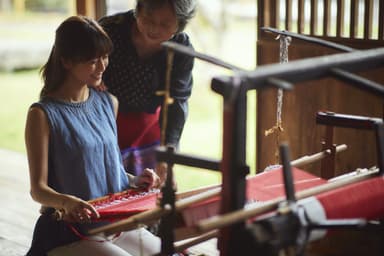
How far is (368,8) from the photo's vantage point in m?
2.83

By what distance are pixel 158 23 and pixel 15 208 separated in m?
2.04

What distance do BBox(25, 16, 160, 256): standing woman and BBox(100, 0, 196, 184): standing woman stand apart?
385 mm

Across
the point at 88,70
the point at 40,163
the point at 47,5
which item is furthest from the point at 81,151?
the point at 47,5

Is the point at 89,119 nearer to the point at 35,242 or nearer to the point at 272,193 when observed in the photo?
the point at 35,242

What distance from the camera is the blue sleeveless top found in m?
2.13

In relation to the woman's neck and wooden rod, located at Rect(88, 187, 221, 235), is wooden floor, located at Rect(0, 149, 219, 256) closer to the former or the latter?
the woman's neck

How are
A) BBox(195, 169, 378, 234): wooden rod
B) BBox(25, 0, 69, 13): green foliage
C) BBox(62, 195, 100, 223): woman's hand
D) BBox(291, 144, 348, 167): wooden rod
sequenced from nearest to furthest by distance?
BBox(195, 169, 378, 234): wooden rod < BBox(62, 195, 100, 223): woman's hand < BBox(291, 144, 348, 167): wooden rod < BBox(25, 0, 69, 13): green foliage

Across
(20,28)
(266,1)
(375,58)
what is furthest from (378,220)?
(20,28)

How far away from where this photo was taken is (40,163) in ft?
6.74

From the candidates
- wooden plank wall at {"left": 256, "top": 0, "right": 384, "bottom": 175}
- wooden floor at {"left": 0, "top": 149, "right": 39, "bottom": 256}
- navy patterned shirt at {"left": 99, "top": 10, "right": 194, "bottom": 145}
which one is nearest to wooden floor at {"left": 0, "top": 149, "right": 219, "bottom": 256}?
wooden floor at {"left": 0, "top": 149, "right": 39, "bottom": 256}

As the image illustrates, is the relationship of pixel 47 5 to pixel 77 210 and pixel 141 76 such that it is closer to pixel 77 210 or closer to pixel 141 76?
pixel 141 76

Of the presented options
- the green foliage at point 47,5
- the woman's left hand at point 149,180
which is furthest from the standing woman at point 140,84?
the green foliage at point 47,5

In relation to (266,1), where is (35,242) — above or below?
below

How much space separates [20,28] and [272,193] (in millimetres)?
8650
